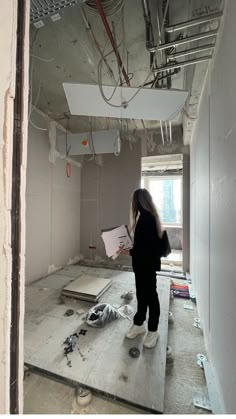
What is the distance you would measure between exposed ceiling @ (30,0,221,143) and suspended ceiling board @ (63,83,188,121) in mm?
366

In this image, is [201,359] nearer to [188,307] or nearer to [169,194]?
[188,307]

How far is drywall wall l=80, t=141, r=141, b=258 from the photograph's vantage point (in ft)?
13.3

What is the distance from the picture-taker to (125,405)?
117 centimetres

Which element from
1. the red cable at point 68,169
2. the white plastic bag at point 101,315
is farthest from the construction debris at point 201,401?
the red cable at point 68,169

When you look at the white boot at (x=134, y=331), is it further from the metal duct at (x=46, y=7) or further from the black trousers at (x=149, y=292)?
the metal duct at (x=46, y=7)

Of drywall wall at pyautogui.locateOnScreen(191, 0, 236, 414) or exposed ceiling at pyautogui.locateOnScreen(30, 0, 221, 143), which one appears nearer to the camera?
drywall wall at pyautogui.locateOnScreen(191, 0, 236, 414)

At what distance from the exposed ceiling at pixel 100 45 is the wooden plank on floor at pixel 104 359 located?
2582mm

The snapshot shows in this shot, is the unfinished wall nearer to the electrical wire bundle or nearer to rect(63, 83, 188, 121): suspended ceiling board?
rect(63, 83, 188, 121): suspended ceiling board

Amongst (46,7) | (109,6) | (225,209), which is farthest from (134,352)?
(109,6)

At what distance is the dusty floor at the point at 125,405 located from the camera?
3.73 feet

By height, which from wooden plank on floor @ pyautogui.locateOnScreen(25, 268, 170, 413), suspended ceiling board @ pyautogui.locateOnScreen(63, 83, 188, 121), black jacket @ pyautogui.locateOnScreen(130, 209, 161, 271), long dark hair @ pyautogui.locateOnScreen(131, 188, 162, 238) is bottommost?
wooden plank on floor @ pyautogui.locateOnScreen(25, 268, 170, 413)

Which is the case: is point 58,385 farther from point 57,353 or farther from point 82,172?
point 82,172

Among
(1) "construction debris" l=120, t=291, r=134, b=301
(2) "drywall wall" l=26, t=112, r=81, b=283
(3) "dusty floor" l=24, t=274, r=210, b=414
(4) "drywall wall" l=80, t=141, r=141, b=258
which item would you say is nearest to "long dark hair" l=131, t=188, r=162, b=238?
(3) "dusty floor" l=24, t=274, r=210, b=414

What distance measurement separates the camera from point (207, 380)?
51.9 inches
